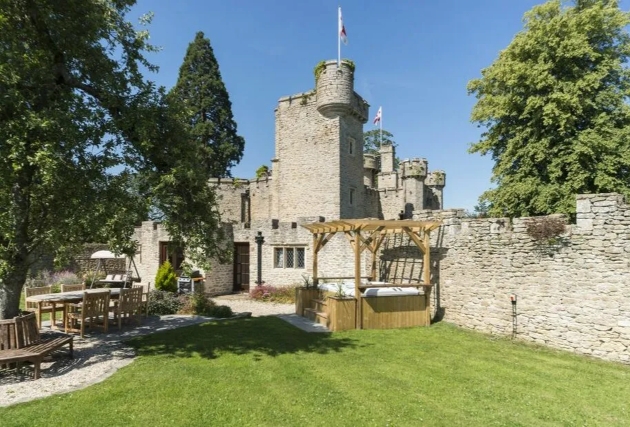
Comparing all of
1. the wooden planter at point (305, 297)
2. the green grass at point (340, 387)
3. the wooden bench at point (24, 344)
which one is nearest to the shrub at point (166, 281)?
the wooden planter at point (305, 297)

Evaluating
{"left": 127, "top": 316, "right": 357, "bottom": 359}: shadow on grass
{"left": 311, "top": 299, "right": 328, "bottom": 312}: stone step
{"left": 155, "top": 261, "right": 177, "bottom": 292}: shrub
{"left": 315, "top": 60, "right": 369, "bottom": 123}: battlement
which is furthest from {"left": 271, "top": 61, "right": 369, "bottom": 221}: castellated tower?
{"left": 127, "top": 316, "right": 357, "bottom": 359}: shadow on grass

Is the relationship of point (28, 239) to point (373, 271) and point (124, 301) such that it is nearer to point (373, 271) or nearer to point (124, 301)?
point (124, 301)

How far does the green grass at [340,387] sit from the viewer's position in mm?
4848

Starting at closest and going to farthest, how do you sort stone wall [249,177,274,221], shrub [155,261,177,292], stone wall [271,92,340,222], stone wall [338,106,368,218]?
shrub [155,261,177,292] < stone wall [271,92,340,222] < stone wall [338,106,368,218] < stone wall [249,177,274,221]

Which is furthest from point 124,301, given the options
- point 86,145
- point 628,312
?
point 628,312

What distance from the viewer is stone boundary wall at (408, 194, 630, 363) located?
25.1 ft

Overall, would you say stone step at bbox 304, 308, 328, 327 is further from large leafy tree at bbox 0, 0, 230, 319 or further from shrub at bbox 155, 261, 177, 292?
shrub at bbox 155, 261, 177, 292

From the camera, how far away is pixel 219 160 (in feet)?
96.4

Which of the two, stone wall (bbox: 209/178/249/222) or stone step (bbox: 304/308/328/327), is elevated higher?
stone wall (bbox: 209/178/249/222)

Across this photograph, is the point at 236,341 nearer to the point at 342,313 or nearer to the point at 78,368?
the point at 342,313

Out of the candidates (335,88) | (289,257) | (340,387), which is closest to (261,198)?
(289,257)

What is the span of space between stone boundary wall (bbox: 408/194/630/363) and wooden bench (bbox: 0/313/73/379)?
9.44 meters

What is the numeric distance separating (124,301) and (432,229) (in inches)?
340

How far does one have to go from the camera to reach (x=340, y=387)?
5883 millimetres
